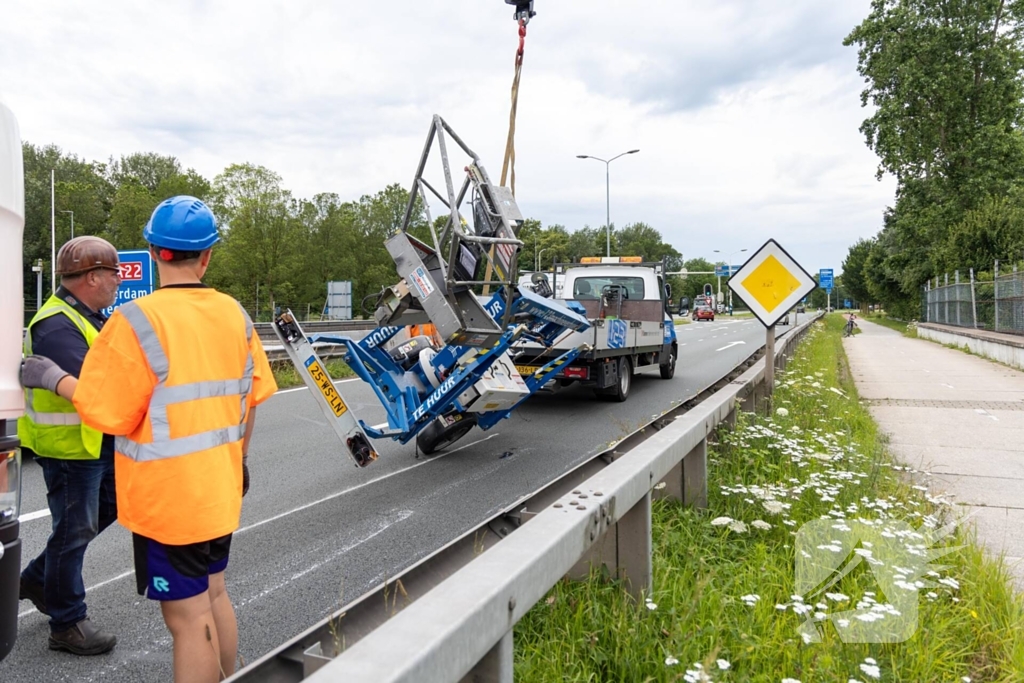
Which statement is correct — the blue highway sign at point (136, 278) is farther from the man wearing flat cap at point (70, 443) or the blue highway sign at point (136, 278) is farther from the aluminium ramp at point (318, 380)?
the man wearing flat cap at point (70, 443)

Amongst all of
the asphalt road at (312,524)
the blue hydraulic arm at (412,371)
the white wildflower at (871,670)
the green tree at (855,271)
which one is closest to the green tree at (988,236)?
the asphalt road at (312,524)

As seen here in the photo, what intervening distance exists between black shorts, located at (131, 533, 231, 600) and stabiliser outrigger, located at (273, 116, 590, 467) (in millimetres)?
3382

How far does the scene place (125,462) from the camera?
2.49 meters

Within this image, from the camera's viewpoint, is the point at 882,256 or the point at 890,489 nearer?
the point at 890,489

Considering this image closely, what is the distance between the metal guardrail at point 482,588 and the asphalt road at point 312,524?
1.59 m

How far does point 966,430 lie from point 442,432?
6042 millimetres

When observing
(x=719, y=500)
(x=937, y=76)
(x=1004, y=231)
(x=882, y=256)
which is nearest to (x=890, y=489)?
(x=719, y=500)

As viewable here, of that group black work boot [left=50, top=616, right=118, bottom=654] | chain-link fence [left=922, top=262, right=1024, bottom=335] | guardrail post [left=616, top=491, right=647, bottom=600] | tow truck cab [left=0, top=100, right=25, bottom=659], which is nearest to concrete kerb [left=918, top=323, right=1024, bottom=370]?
chain-link fence [left=922, top=262, right=1024, bottom=335]

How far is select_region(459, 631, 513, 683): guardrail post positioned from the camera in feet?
6.13

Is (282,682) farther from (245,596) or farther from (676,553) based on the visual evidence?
(245,596)

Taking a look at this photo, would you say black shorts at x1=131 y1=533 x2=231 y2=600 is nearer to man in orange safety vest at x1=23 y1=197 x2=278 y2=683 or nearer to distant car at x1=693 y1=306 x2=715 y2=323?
man in orange safety vest at x1=23 y1=197 x2=278 y2=683

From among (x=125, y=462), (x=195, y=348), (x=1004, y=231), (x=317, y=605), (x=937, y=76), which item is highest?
(x=937, y=76)

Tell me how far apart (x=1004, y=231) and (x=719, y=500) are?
99.6 feet

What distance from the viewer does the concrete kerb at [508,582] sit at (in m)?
1.45
